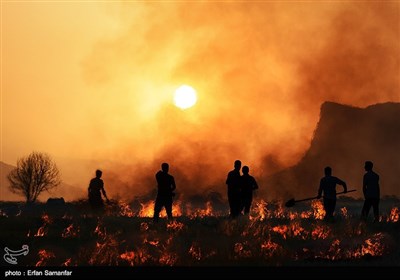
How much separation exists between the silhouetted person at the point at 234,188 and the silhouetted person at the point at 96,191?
4.78 m

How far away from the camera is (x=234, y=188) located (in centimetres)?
2339

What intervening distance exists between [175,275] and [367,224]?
11.1 m

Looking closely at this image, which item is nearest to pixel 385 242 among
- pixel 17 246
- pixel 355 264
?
pixel 355 264

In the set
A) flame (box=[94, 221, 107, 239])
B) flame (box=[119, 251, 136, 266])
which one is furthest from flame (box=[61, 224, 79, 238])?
flame (box=[119, 251, 136, 266])

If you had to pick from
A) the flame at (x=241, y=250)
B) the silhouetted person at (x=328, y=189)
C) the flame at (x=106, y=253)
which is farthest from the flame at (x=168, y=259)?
the silhouetted person at (x=328, y=189)

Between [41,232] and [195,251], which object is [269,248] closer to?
[195,251]

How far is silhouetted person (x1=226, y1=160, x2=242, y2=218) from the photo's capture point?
23.3 meters

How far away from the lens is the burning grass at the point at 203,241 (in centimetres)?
1727

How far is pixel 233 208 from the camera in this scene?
23.7 m

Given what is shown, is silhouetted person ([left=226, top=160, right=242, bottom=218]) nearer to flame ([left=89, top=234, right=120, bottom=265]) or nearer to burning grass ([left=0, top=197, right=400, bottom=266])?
burning grass ([left=0, top=197, right=400, bottom=266])

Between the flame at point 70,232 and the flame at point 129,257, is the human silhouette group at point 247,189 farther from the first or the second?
the flame at point 129,257

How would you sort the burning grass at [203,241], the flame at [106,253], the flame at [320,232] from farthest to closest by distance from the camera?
the flame at [320,232] → the burning grass at [203,241] → the flame at [106,253]

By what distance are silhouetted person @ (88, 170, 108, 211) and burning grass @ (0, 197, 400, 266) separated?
1.67 m

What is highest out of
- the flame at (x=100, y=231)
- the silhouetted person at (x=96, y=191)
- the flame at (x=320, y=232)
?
the silhouetted person at (x=96, y=191)
